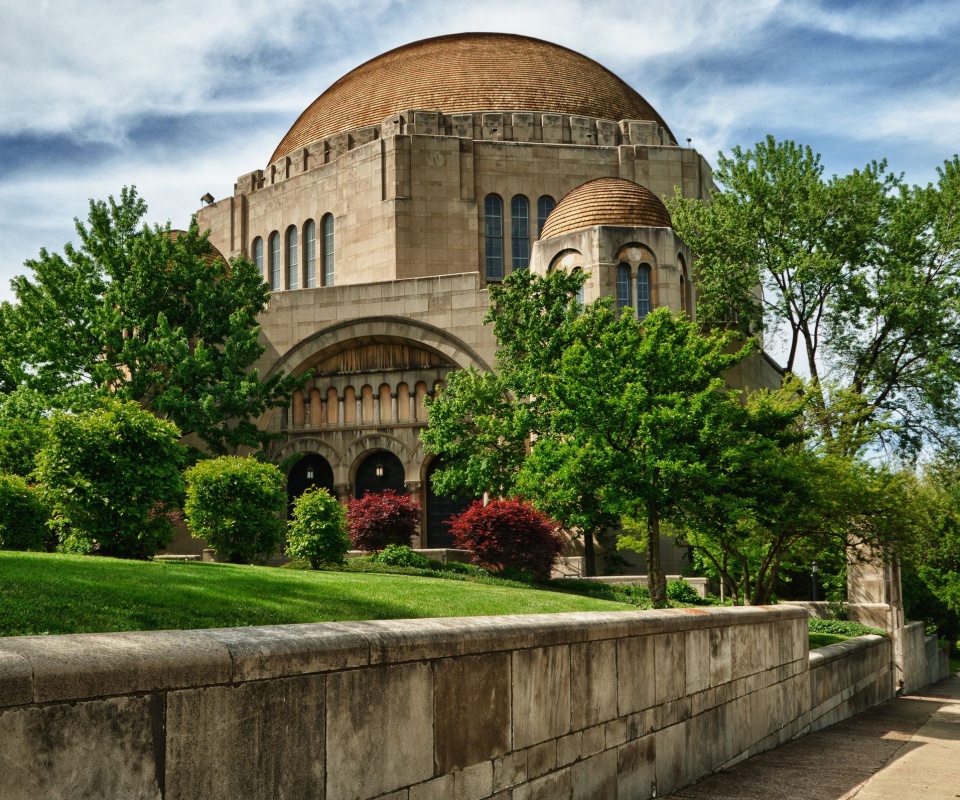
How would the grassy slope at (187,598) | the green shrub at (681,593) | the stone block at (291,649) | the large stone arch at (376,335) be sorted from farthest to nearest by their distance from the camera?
the large stone arch at (376,335), the green shrub at (681,593), the grassy slope at (187,598), the stone block at (291,649)

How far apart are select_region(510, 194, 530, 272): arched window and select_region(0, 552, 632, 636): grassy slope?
24.5 m

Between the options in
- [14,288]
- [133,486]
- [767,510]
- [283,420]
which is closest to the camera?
[133,486]

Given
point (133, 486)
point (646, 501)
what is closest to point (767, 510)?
point (646, 501)

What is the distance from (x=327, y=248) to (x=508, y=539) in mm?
20308

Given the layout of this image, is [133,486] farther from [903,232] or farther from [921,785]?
[903,232]

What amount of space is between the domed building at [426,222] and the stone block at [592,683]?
24213 mm

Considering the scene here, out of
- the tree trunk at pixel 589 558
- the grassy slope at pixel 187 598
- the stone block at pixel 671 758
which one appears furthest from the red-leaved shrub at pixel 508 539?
the stone block at pixel 671 758

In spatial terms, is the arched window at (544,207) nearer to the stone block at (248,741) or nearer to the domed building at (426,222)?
the domed building at (426,222)

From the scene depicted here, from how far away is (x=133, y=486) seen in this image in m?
16.4

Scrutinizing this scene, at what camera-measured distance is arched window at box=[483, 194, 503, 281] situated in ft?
132

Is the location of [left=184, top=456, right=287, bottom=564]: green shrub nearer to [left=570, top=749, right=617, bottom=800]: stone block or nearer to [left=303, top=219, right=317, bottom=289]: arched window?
[left=570, top=749, right=617, bottom=800]: stone block

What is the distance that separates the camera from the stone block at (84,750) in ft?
10.6

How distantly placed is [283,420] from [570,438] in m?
19.3

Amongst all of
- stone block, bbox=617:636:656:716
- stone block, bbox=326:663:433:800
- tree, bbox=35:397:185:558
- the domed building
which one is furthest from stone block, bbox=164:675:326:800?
the domed building
